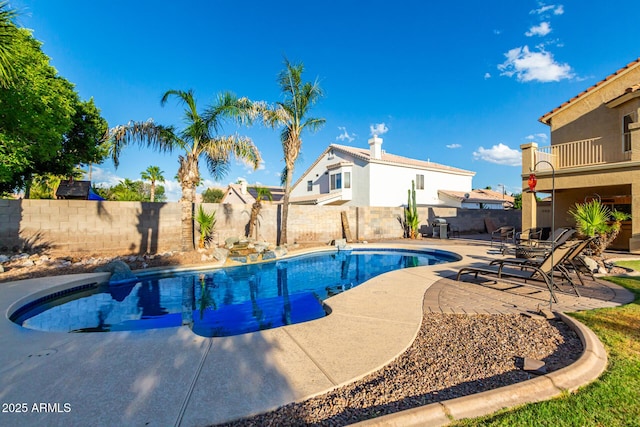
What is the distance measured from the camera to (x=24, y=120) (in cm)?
1038

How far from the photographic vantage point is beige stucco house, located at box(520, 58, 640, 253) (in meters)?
10.7

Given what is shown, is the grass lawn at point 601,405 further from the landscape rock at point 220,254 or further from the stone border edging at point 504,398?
the landscape rock at point 220,254

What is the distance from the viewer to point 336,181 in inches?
1114

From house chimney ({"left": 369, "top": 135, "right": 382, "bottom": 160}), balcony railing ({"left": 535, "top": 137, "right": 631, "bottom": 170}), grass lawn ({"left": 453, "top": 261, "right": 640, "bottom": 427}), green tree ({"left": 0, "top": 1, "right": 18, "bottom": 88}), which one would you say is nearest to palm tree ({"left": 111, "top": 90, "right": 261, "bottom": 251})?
green tree ({"left": 0, "top": 1, "right": 18, "bottom": 88})

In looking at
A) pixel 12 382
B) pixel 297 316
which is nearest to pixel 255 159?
pixel 297 316

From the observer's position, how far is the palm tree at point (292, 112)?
47.5 ft

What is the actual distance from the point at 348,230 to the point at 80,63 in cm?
1853

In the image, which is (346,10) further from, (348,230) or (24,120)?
(24,120)

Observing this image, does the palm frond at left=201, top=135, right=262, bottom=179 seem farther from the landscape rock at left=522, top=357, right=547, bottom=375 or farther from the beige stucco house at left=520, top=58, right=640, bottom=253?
the landscape rock at left=522, top=357, right=547, bottom=375

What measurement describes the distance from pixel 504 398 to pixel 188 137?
514 inches

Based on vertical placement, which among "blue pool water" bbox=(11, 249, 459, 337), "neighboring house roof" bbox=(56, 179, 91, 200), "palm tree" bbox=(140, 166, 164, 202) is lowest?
"blue pool water" bbox=(11, 249, 459, 337)

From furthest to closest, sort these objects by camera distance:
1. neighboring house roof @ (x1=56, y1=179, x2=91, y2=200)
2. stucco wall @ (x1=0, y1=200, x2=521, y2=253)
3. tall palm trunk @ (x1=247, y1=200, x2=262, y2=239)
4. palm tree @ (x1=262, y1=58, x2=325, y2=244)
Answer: neighboring house roof @ (x1=56, y1=179, x2=91, y2=200), tall palm trunk @ (x1=247, y1=200, x2=262, y2=239), palm tree @ (x1=262, y1=58, x2=325, y2=244), stucco wall @ (x1=0, y1=200, x2=521, y2=253)

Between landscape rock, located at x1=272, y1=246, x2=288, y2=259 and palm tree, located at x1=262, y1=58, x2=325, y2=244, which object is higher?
palm tree, located at x1=262, y1=58, x2=325, y2=244

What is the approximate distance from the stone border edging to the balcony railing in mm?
13026
